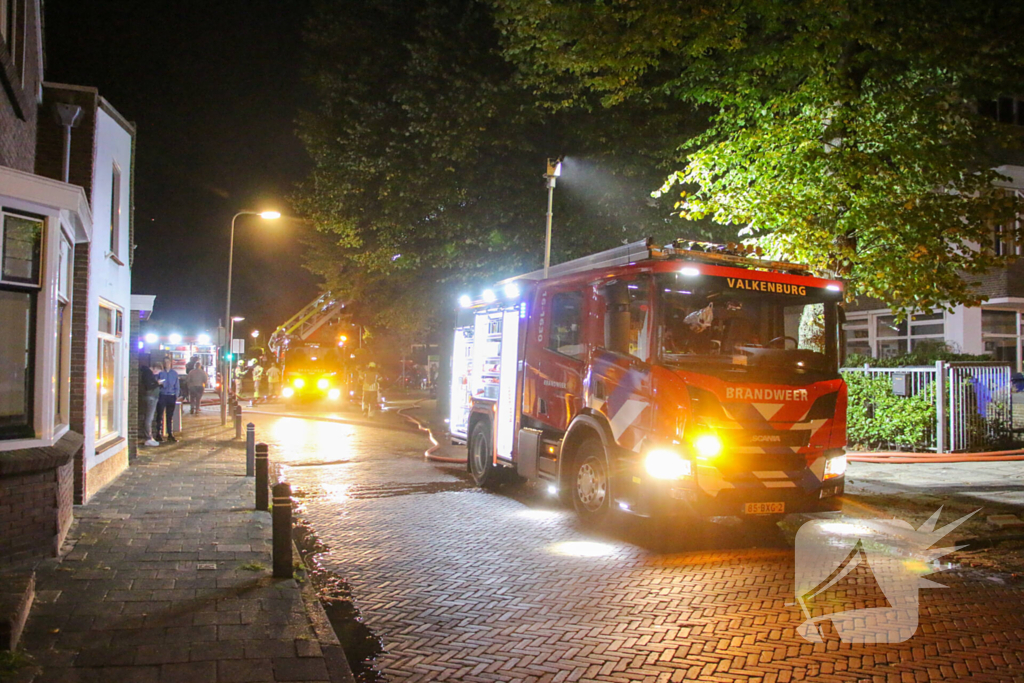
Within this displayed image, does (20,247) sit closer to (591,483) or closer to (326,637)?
(326,637)

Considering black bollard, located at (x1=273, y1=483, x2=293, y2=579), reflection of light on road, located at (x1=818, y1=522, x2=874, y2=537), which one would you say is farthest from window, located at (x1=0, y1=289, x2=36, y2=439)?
reflection of light on road, located at (x1=818, y1=522, x2=874, y2=537)

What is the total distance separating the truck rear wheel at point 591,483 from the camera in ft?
26.5

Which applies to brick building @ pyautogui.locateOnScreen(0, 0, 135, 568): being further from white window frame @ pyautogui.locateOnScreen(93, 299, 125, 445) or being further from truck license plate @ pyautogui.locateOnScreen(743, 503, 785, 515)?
truck license plate @ pyautogui.locateOnScreen(743, 503, 785, 515)

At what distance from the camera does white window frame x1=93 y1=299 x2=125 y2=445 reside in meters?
10.4

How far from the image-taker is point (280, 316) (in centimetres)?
5725

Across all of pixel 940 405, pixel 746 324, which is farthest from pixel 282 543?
pixel 940 405

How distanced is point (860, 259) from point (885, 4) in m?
3.80

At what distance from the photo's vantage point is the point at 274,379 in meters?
34.4

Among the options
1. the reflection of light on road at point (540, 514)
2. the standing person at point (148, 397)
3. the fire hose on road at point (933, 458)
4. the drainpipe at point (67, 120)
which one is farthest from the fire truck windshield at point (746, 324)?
the standing person at point (148, 397)

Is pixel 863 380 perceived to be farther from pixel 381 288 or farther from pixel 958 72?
pixel 381 288

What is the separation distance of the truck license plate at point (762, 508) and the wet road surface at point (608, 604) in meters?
0.41

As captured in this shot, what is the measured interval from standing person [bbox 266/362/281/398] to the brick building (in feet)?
75.2

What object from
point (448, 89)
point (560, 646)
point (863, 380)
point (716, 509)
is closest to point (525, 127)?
point (448, 89)

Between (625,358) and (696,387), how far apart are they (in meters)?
0.86
